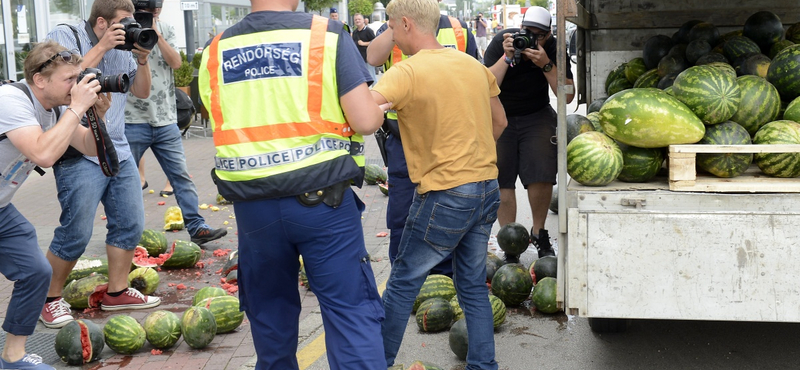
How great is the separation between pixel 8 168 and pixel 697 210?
3.42 m

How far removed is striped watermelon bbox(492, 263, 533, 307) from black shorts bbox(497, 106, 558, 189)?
1.16 metres

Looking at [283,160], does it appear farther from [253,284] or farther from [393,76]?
[393,76]

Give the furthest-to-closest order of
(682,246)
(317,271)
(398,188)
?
1. (398,188)
2. (682,246)
3. (317,271)

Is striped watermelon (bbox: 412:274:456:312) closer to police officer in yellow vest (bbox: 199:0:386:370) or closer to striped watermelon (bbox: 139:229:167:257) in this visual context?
police officer in yellow vest (bbox: 199:0:386:370)

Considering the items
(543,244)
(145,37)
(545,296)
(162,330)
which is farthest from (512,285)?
(145,37)

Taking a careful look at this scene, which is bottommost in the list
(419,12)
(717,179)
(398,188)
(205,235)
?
(205,235)

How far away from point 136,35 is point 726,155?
3554mm

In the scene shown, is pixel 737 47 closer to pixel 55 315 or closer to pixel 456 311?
pixel 456 311

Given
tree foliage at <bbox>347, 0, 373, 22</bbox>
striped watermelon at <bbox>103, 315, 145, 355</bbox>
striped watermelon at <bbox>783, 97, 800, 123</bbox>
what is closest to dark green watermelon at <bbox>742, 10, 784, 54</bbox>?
striped watermelon at <bbox>783, 97, 800, 123</bbox>

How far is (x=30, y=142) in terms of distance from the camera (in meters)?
4.20

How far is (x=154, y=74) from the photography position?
747cm

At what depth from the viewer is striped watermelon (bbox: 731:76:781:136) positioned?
4.41 metres

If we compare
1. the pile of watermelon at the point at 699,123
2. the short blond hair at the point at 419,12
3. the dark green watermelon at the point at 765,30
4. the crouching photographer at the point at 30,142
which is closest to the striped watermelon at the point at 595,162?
the pile of watermelon at the point at 699,123

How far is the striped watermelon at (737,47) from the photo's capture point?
5.19 meters
